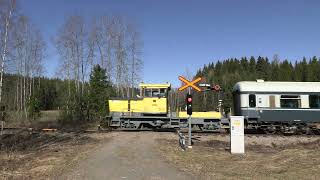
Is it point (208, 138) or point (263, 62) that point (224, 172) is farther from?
point (263, 62)

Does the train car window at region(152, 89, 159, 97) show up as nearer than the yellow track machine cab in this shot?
No

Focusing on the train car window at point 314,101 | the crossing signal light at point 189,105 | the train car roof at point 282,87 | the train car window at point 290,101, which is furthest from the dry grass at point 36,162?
the train car window at point 314,101

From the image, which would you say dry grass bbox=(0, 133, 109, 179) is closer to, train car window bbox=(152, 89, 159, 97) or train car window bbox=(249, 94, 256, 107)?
train car window bbox=(152, 89, 159, 97)

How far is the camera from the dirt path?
1126 centimetres

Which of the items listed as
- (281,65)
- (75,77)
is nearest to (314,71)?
(281,65)

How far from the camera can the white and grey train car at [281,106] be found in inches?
1050

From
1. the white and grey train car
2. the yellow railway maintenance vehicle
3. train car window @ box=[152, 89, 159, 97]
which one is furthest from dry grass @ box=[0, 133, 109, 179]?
the white and grey train car

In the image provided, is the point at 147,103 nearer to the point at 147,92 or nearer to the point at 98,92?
the point at 147,92

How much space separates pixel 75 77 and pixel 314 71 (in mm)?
85168

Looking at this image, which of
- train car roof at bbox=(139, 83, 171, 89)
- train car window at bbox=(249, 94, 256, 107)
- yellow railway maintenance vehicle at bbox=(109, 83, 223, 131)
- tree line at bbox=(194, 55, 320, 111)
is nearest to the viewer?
train car window at bbox=(249, 94, 256, 107)

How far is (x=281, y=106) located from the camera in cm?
2688

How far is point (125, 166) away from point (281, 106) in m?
16.9

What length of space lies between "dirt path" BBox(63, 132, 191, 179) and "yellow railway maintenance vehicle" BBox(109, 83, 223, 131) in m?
9.49

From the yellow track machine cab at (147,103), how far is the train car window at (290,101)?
26.1 ft
